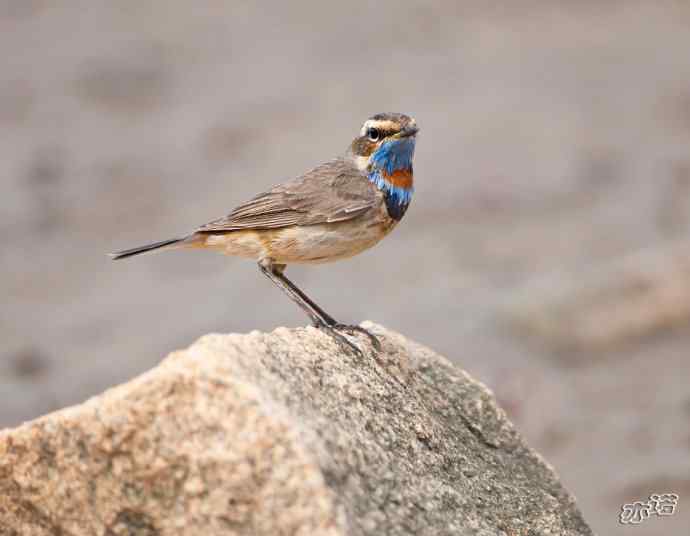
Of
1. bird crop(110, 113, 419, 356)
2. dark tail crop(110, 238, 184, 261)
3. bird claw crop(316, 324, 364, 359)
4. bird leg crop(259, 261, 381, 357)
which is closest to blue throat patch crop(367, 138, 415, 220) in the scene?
bird crop(110, 113, 419, 356)

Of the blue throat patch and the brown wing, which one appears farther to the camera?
the blue throat patch

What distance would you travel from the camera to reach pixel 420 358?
5.28 m

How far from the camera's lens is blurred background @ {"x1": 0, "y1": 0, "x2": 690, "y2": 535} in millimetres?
9836

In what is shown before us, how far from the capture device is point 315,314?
5.85 meters

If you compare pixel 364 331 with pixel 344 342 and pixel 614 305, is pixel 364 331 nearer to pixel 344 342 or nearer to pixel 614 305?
pixel 344 342

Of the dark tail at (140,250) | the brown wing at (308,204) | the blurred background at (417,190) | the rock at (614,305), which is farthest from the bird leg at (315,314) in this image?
the rock at (614,305)

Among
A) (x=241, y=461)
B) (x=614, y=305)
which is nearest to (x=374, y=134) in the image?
(x=241, y=461)

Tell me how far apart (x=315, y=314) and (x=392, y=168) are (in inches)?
43.2

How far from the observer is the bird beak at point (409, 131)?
248 inches

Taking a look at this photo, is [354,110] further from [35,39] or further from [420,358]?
[420,358]
